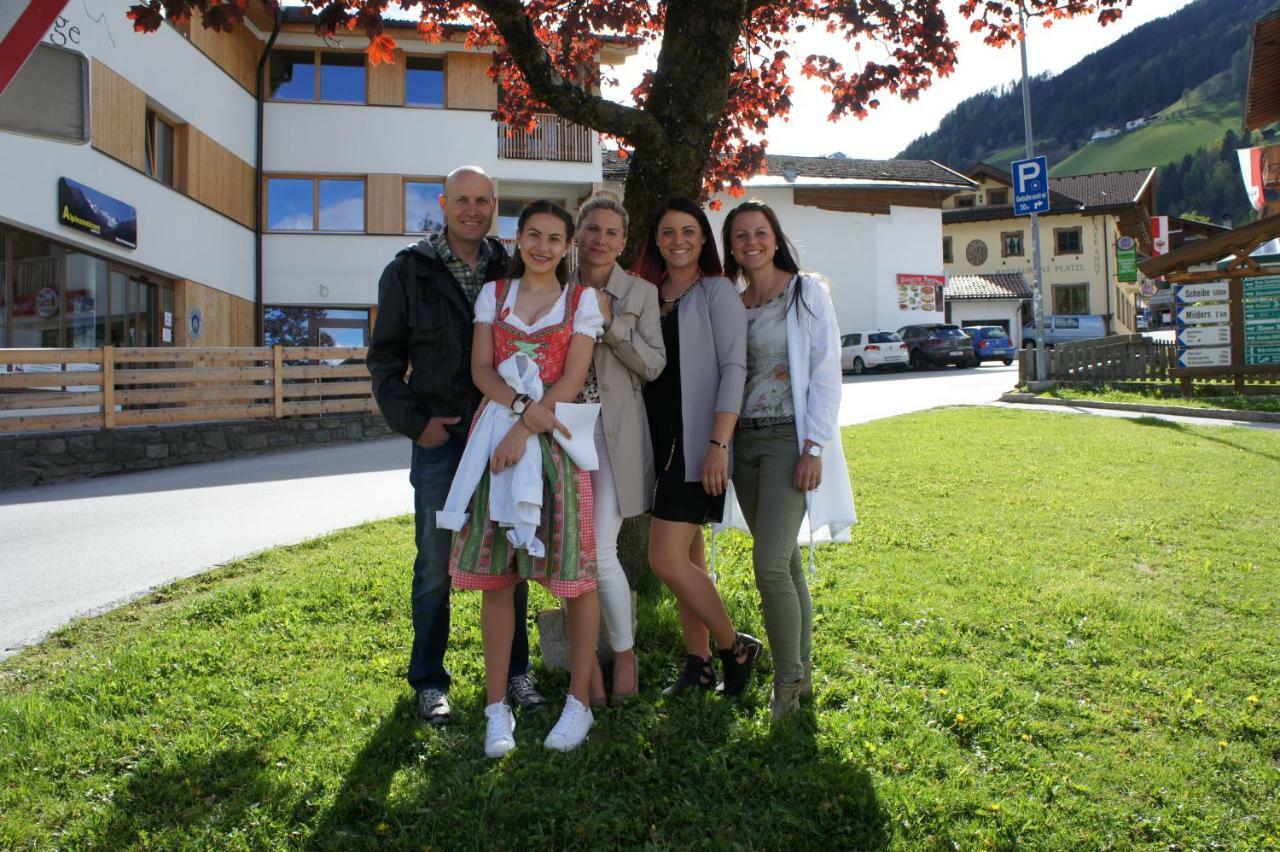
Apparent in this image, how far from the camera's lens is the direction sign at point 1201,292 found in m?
16.5

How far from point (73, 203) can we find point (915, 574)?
47.0ft

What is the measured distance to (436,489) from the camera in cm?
381

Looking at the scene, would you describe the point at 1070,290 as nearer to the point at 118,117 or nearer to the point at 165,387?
the point at 118,117

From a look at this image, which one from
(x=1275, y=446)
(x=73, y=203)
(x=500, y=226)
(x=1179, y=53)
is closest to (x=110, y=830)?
(x=1275, y=446)

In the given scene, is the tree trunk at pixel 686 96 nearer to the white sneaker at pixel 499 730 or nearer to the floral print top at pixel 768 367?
the floral print top at pixel 768 367

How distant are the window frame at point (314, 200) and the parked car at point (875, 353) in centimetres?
1615

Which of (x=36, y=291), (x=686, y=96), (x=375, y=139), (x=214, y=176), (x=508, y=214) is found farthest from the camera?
(x=508, y=214)

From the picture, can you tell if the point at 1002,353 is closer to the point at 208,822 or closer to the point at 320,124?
the point at 320,124

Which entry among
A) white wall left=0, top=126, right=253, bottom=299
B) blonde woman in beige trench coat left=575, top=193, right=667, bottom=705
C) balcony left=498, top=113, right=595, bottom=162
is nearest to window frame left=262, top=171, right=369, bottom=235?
white wall left=0, top=126, right=253, bottom=299

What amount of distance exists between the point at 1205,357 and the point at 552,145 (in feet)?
53.7

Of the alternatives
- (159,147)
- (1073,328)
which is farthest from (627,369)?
(1073,328)

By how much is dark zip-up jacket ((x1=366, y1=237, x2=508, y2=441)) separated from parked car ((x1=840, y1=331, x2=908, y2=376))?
28589 millimetres

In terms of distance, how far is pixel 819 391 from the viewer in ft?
11.9

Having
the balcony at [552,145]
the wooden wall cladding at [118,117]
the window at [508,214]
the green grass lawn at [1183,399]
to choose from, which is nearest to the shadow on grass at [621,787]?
the green grass lawn at [1183,399]
